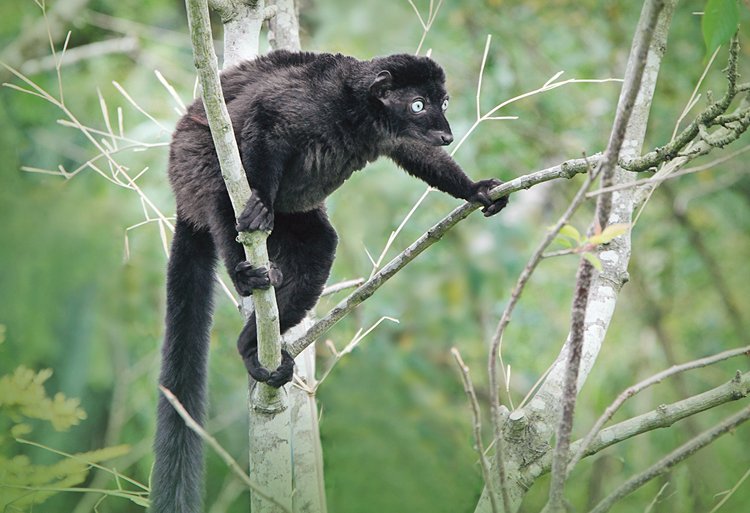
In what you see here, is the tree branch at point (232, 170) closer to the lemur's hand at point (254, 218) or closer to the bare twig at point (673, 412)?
the lemur's hand at point (254, 218)

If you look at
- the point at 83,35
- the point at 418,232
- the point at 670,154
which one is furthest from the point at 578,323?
the point at 83,35

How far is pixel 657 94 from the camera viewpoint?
7555mm

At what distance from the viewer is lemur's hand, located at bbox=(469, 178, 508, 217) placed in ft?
11.3

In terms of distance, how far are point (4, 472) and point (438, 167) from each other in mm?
2203

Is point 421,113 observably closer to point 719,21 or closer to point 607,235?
point 719,21

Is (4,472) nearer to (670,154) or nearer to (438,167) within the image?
(438,167)

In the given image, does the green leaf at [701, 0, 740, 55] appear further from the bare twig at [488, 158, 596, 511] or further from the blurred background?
the blurred background

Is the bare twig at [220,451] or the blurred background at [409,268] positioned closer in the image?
the bare twig at [220,451]

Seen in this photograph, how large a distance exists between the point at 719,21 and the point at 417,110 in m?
1.87

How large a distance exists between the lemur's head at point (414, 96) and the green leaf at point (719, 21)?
1725mm

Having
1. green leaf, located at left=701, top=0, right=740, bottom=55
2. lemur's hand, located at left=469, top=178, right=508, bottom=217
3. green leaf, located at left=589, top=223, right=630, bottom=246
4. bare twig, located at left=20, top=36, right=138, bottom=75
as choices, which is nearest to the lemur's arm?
lemur's hand, located at left=469, top=178, right=508, bottom=217

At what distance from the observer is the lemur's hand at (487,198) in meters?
3.43

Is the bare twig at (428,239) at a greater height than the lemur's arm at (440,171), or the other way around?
the lemur's arm at (440,171)

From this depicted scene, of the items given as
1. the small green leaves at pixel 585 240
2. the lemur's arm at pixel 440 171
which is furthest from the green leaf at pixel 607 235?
the lemur's arm at pixel 440 171
